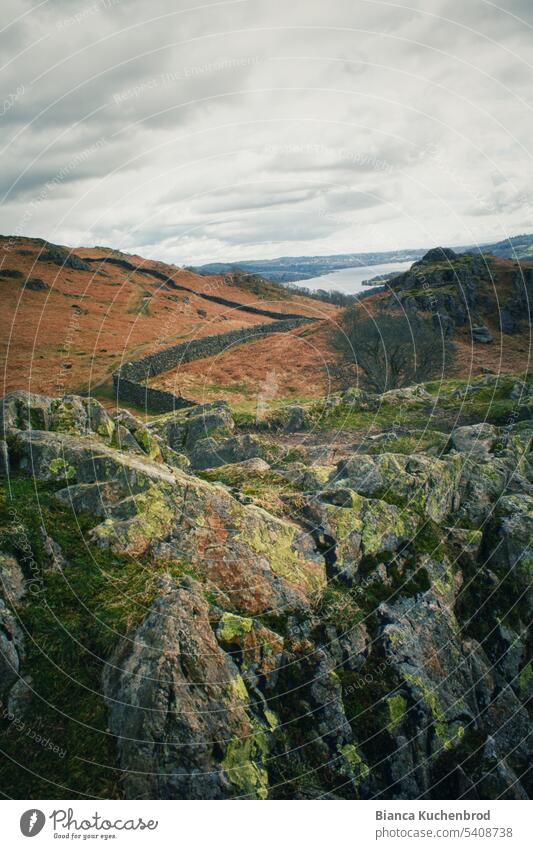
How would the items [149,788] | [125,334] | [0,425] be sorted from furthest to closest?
[125,334] < [0,425] < [149,788]

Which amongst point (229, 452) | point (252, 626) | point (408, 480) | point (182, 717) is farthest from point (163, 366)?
point (182, 717)

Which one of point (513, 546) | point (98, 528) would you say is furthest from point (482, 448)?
point (98, 528)

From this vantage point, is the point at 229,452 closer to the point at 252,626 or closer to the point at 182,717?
the point at 252,626

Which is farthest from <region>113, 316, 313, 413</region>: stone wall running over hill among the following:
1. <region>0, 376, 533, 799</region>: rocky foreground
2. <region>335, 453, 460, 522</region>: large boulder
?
<region>0, 376, 533, 799</region>: rocky foreground

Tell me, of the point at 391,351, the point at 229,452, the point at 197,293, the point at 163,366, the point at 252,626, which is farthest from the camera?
the point at 197,293

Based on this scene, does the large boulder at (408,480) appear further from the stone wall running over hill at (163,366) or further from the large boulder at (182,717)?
the stone wall running over hill at (163,366)

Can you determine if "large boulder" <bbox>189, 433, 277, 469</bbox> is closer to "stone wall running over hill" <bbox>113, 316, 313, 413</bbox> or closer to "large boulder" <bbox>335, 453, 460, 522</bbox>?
"large boulder" <bbox>335, 453, 460, 522</bbox>

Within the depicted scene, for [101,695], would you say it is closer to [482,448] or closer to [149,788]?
[149,788]

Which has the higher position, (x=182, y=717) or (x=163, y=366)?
(x=163, y=366)
